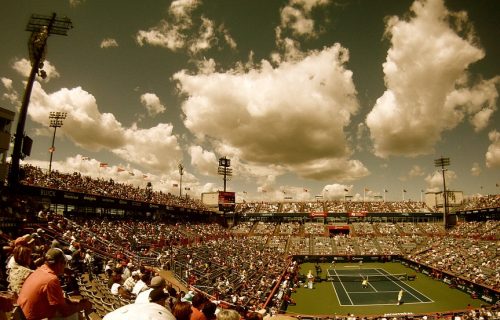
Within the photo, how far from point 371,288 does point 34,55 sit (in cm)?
4236

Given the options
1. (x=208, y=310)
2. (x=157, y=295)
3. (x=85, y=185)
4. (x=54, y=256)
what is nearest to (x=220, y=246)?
(x=85, y=185)

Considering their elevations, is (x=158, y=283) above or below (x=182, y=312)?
above

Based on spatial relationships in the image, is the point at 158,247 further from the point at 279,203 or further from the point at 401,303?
the point at 279,203

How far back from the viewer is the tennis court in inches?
1355

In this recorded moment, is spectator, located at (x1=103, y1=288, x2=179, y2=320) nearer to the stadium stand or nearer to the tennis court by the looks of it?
the stadium stand

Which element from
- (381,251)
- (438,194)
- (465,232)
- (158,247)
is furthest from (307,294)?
(438,194)

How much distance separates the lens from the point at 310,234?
6838 cm

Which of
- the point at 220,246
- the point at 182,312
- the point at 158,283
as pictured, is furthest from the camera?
the point at 220,246

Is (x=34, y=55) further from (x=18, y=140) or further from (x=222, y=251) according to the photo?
(x=222, y=251)

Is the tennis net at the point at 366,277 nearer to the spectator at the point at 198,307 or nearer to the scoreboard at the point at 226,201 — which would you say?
the scoreboard at the point at 226,201

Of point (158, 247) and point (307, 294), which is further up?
point (158, 247)

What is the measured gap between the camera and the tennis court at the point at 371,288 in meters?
34.4

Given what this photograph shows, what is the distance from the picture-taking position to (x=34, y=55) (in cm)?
2608

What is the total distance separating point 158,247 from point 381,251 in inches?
1669
